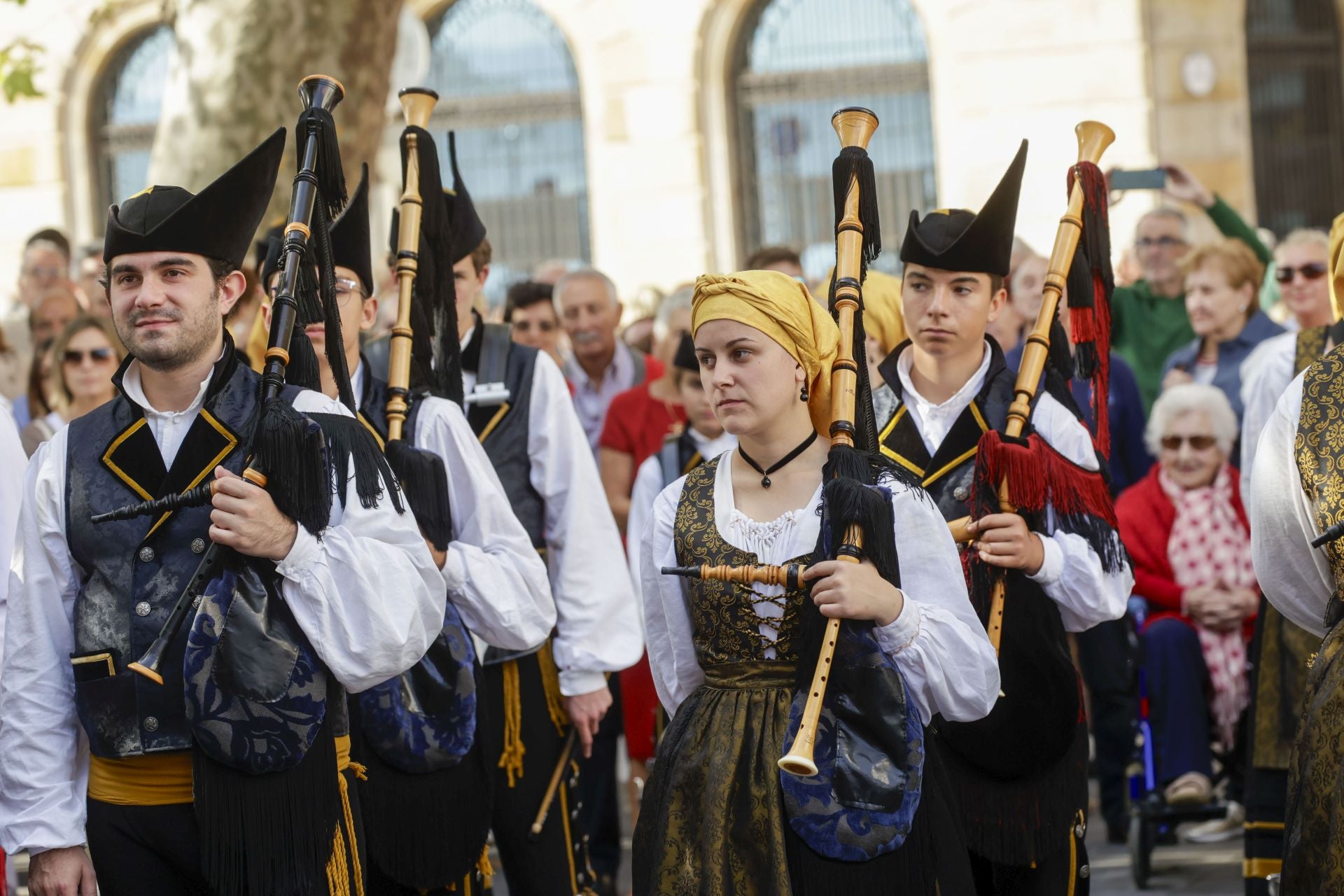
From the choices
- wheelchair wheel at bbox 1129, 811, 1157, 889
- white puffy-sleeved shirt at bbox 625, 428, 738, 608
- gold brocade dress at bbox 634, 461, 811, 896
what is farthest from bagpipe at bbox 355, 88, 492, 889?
wheelchair wheel at bbox 1129, 811, 1157, 889

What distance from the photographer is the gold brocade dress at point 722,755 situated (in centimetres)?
353

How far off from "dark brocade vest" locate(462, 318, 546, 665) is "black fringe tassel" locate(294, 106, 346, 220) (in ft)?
4.69

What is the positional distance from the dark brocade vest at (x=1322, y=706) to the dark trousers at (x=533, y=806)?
7.13 ft

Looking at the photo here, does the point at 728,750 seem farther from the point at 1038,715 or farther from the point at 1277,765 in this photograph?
the point at 1277,765

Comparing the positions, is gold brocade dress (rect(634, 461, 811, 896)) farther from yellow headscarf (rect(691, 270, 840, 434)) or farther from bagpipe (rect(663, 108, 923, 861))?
yellow headscarf (rect(691, 270, 840, 434))

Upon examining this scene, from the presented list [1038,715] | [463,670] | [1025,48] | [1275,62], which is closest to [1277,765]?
[1038,715]

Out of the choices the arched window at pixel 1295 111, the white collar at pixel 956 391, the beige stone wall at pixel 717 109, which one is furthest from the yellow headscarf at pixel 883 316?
the arched window at pixel 1295 111

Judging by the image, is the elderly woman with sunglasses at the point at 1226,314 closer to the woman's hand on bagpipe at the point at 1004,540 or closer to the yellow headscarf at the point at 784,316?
the woman's hand on bagpipe at the point at 1004,540

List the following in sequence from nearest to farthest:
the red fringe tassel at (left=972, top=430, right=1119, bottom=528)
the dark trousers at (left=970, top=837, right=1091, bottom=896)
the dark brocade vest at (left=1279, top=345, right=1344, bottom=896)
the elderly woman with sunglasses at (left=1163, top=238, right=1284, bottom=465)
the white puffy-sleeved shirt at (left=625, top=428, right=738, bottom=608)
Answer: the dark brocade vest at (left=1279, top=345, right=1344, bottom=896) → the red fringe tassel at (left=972, top=430, right=1119, bottom=528) → the dark trousers at (left=970, top=837, right=1091, bottom=896) → the white puffy-sleeved shirt at (left=625, top=428, right=738, bottom=608) → the elderly woman with sunglasses at (left=1163, top=238, right=1284, bottom=465)

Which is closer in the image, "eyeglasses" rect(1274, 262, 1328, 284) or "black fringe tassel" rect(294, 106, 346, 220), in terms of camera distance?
"black fringe tassel" rect(294, 106, 346, 220)

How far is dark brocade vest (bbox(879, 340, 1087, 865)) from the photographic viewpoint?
4559 millimetres

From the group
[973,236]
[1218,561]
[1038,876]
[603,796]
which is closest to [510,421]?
[973,236]

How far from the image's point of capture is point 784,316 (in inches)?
147

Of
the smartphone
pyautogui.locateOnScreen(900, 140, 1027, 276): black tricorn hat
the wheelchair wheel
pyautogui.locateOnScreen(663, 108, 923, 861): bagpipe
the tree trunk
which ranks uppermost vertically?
the tree trunk
